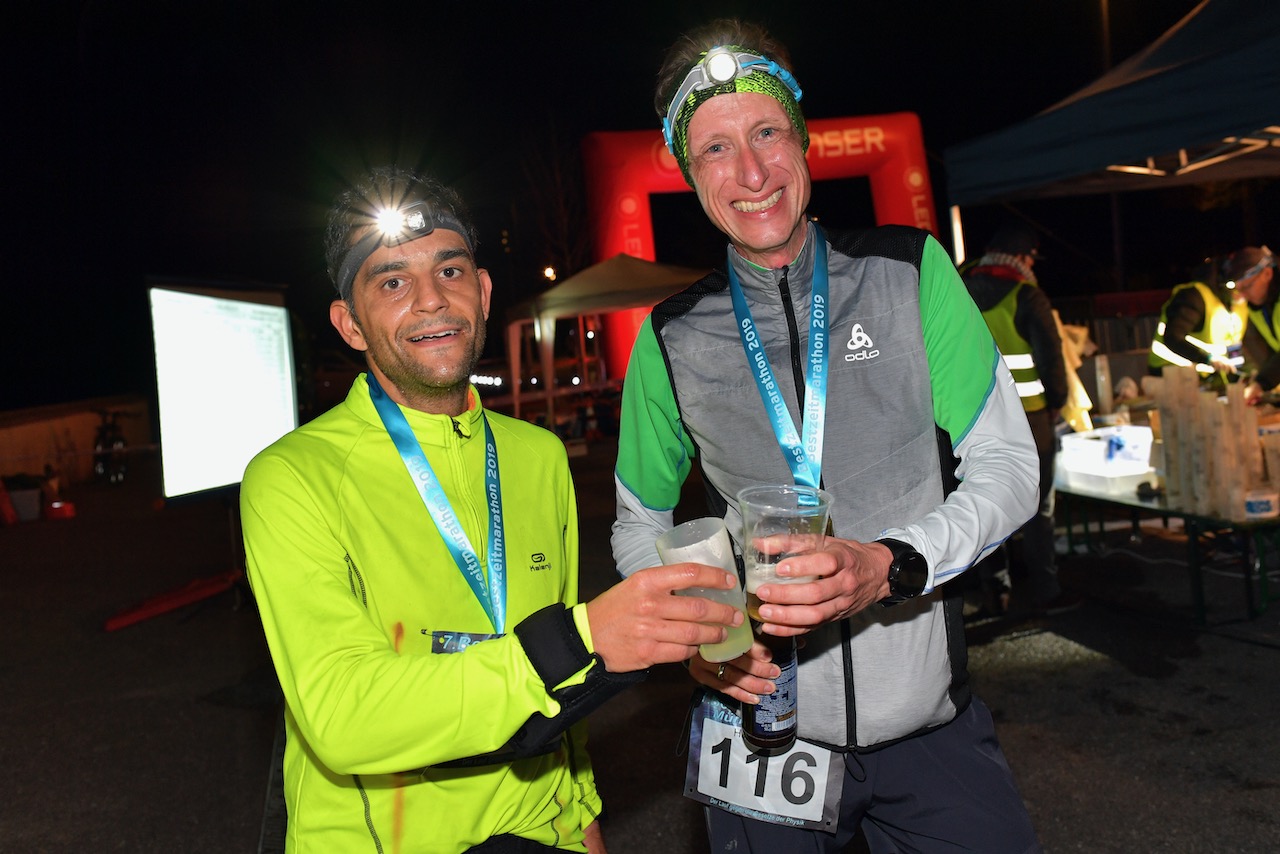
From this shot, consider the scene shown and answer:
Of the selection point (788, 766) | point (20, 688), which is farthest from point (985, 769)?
point (20, 688)

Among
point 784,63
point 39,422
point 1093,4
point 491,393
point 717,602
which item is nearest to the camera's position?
point 717,602

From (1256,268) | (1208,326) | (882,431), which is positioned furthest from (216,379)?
(1256,268)

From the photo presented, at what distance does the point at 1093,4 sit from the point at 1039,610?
20.7 metres

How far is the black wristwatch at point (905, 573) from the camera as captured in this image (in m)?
1.65

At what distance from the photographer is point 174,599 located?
7.70m

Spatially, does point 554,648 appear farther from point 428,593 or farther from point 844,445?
point 844,445

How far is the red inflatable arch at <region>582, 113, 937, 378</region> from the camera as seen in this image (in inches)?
679

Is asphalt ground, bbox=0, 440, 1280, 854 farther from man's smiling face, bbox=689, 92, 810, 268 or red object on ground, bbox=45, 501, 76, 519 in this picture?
red object on ground, bbox=45, 501, 76, 519

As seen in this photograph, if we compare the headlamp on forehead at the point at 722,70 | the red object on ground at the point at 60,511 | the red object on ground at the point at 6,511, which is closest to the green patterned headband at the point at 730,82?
the headlamp on forehead at the point at 722,70

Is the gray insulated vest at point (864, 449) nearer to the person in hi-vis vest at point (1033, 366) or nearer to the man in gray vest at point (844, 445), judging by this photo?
the man in gray vest at point (844, 445)

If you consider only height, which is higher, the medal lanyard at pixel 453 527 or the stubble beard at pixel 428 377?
the stubble beard at pixel 428 377

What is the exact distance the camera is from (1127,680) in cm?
484

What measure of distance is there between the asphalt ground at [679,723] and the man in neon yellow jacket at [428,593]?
625mm

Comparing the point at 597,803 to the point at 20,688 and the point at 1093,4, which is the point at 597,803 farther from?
the point at 1093,4
